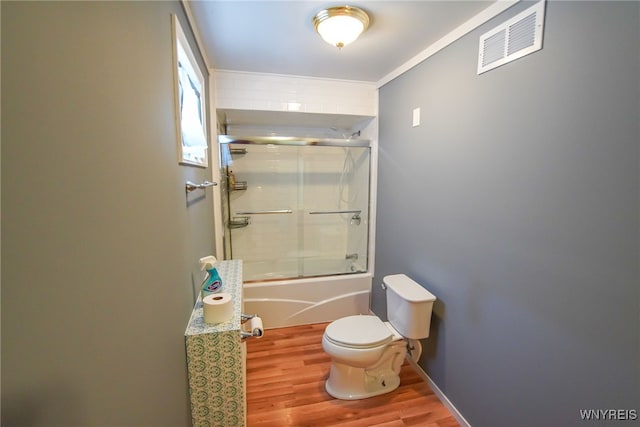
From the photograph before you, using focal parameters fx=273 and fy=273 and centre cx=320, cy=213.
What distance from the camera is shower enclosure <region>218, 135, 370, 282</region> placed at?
286 cm

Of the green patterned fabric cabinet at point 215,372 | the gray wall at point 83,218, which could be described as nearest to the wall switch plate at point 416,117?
the gray wall at point 83,218

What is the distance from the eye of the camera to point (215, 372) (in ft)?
3.84

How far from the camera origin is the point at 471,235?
5.08ft

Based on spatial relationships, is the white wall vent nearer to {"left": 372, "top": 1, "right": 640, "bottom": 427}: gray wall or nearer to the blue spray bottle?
{"left": 372, "top": 1, "right": 640, "bottom": 427}: gray wall

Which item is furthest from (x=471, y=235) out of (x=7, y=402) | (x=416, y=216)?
(x=7, y=402)

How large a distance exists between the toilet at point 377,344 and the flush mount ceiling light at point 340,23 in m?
1.62

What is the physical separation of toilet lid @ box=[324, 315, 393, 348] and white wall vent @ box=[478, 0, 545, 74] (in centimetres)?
165

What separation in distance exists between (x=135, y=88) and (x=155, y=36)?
0.31 metres

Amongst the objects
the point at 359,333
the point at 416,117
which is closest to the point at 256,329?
the point at 359,333

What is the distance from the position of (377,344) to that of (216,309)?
107 cm

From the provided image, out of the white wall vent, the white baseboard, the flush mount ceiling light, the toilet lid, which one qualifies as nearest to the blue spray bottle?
the toilet lid

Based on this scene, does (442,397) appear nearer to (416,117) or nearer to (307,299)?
(307,299)

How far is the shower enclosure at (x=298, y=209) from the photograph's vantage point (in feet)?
9.37

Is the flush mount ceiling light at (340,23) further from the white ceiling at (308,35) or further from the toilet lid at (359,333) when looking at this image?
the toilet lid at (359,333)
